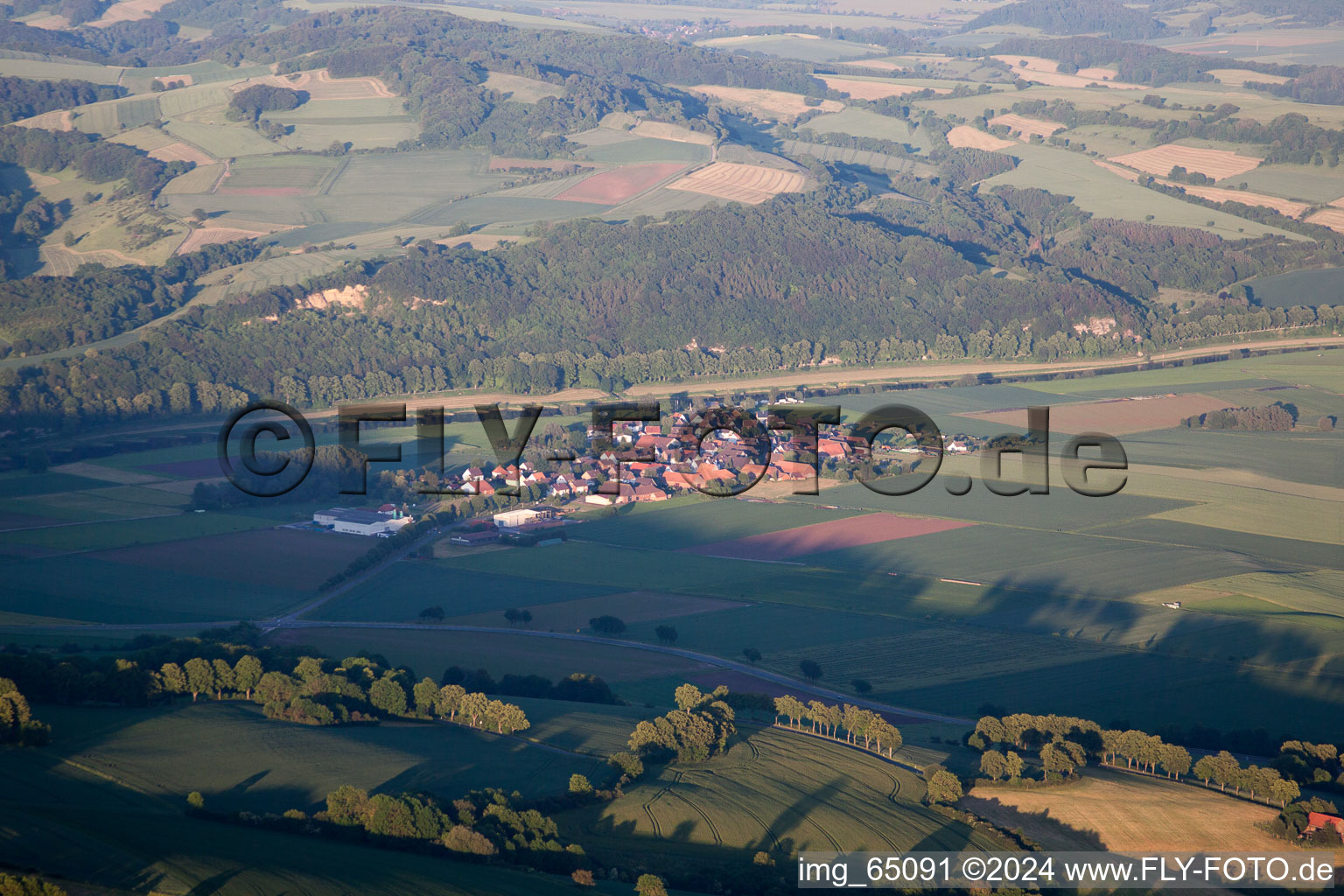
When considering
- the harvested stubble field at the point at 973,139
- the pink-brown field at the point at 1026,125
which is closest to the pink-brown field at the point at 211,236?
the harvested stubble field at the point at 973,139

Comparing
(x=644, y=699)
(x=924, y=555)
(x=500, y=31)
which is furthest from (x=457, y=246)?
(x=500, y=31)

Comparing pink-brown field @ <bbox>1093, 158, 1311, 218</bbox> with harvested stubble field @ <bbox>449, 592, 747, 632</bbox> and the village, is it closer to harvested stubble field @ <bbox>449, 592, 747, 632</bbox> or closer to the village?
the village

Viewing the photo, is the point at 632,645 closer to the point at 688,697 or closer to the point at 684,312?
the point at 688,697

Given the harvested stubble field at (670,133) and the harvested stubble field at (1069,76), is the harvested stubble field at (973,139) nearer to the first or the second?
the harvested stubble field at (1069,76)

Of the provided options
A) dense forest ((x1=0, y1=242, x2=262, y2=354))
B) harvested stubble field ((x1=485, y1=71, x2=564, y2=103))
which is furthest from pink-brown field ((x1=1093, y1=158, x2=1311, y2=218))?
dense forest ((x1=0, y1=242, x2=262, y2=354))

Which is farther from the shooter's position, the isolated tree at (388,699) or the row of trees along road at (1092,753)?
the isolated tree at (388,699)

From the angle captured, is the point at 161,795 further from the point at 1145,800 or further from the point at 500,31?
the point at 500,31
